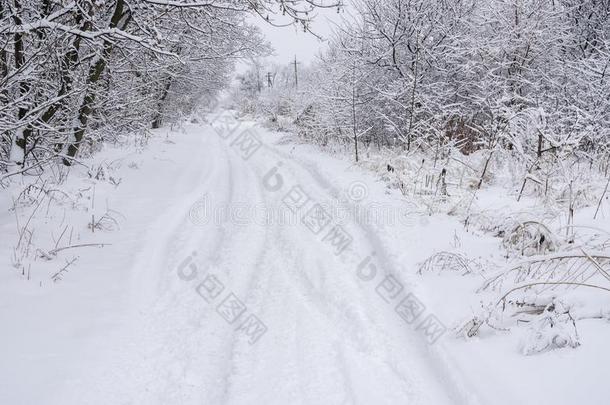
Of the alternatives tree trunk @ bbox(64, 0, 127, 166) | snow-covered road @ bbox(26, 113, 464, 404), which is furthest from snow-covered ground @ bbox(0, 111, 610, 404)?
tree trunk @ bbox(64, 0, 127, 166)

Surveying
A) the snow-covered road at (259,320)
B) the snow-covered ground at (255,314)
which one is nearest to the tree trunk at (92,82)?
the snow-covered ground at (255,314)

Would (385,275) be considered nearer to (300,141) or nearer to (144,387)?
(144,387)

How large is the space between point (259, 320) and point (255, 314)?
0.34 feet

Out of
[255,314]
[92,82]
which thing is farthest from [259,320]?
[92,82]

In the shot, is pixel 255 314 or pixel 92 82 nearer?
pixel 255 314

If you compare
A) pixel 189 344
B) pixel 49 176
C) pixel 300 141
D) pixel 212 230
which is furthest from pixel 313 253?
pixel 300 141

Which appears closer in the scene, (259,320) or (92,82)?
(259,320)

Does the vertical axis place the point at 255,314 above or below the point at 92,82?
below

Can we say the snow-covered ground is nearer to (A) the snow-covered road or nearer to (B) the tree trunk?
(A) the snow-covered road

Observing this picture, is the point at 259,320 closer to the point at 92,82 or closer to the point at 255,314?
the point at 255,314

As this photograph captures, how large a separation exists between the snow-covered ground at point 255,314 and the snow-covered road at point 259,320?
0.05ft

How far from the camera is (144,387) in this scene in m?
2.67

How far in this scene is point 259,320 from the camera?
355 centimetres

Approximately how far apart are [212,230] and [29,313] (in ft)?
9.09
